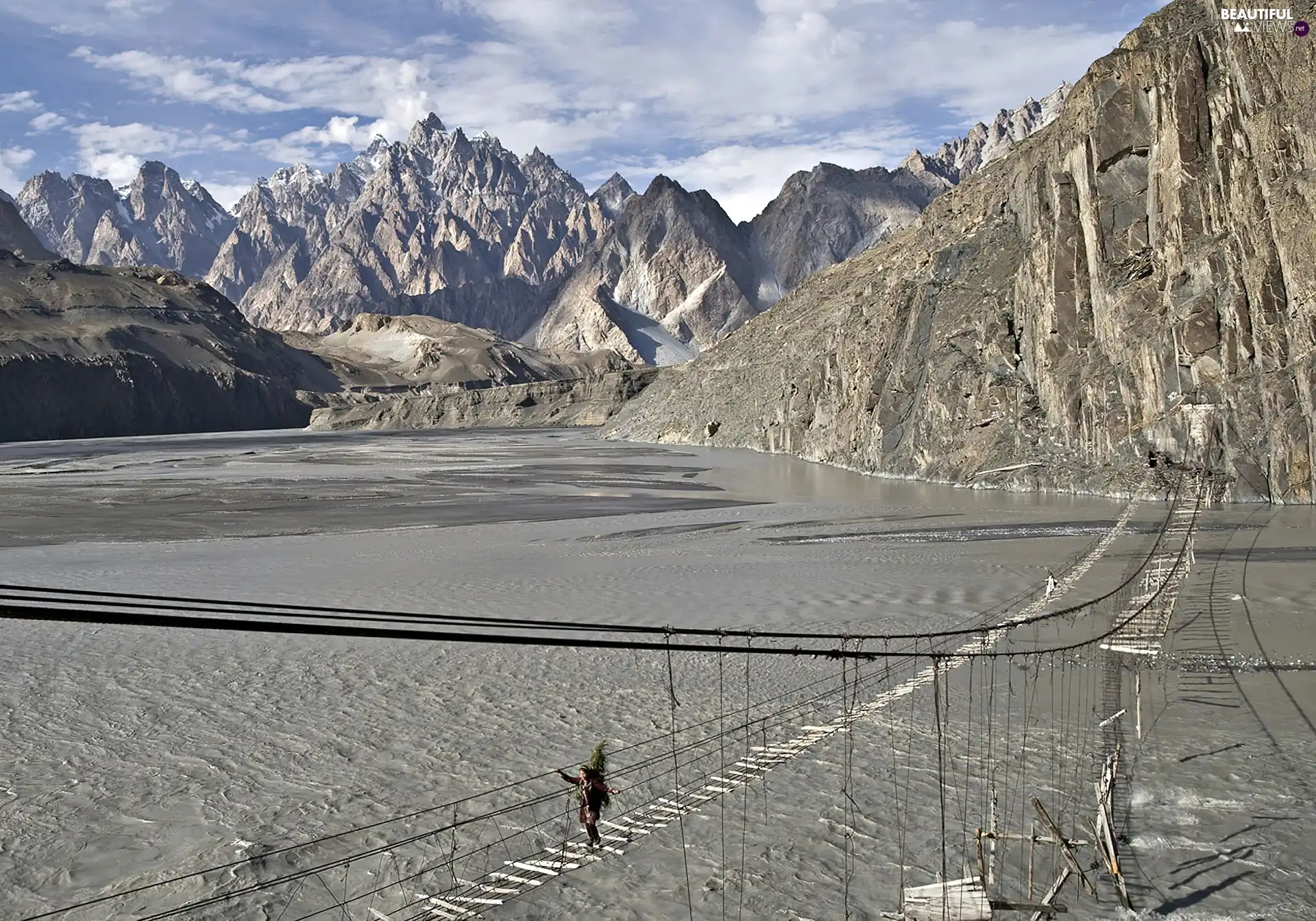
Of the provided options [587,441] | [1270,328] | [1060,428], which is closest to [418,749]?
[1270,328]

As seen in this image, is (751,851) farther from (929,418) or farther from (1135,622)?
(929,418)

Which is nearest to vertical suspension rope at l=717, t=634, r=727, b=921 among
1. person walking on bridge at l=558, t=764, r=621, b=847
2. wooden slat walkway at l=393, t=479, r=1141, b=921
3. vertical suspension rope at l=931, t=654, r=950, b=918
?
wooden slat walkway at l=393, t=479, r=1141, b=921

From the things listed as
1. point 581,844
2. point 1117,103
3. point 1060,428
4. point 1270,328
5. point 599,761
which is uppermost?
point 1117,103

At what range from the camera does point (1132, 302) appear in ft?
186

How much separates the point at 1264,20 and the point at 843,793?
53.7m

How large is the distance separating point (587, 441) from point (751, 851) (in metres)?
126

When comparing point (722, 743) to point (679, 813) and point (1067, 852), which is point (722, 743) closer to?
point (679, 813)

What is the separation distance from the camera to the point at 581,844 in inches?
523

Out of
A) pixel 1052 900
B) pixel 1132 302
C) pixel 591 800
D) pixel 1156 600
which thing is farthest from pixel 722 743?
pixel 1132 302

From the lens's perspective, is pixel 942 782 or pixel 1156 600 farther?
pixel 1156 600

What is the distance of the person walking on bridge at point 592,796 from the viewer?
11.9 metres

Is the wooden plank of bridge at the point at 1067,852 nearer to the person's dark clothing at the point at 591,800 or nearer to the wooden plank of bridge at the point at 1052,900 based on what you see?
the wooden plank of bridge at the point at 1052,900

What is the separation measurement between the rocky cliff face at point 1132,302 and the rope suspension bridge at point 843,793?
3311 cm

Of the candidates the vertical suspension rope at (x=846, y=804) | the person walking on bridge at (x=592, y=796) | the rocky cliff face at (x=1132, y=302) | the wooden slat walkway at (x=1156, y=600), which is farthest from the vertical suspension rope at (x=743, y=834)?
the rocky cliff face at (x=1132, y=302)
